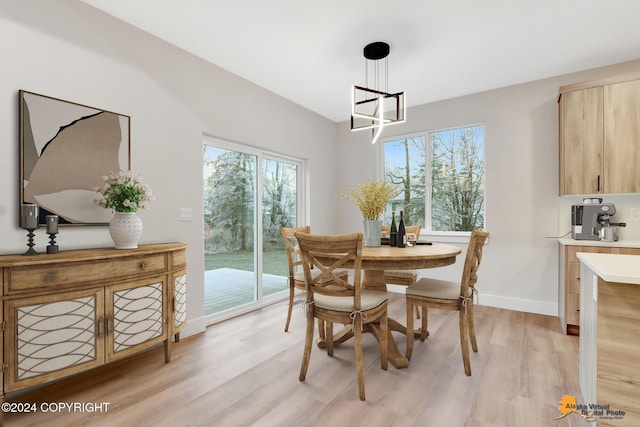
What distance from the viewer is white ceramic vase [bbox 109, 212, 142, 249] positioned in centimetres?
217

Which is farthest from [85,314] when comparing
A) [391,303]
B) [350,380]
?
[391,303]

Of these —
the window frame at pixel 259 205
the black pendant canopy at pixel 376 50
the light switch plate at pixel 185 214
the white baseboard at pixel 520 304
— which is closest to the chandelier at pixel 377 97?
the black pendant canopy at pixel 376 50

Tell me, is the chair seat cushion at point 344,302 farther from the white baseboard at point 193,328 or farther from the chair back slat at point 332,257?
the white baseboard at point 193,328

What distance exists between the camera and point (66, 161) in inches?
84.5

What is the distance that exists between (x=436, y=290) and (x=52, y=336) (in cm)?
246

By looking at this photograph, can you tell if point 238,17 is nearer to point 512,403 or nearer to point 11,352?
point 11,352

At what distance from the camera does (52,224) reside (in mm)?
1914

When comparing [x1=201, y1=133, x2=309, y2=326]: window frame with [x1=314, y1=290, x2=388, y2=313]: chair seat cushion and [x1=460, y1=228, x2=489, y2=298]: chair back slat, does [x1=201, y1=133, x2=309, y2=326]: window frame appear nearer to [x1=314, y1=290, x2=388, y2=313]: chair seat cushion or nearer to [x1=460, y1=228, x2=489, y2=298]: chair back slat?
[x1=314, y1=290, x2=388, y2=313]: chair seat cushion

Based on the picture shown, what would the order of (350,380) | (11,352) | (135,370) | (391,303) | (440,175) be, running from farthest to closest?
(440,175)
(391,303)
(135,370)
(350,380)
(11,352)

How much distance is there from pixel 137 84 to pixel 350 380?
2.84 meters

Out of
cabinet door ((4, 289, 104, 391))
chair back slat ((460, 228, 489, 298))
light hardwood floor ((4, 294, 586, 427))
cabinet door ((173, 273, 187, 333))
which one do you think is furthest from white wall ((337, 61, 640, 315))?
cabinet door ((4, 289, 104, 391))

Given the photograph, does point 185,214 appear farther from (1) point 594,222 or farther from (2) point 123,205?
(1) point 594,222

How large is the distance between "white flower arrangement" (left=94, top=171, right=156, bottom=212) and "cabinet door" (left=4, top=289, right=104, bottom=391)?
61 centimetres

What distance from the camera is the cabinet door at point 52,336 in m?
1.61
